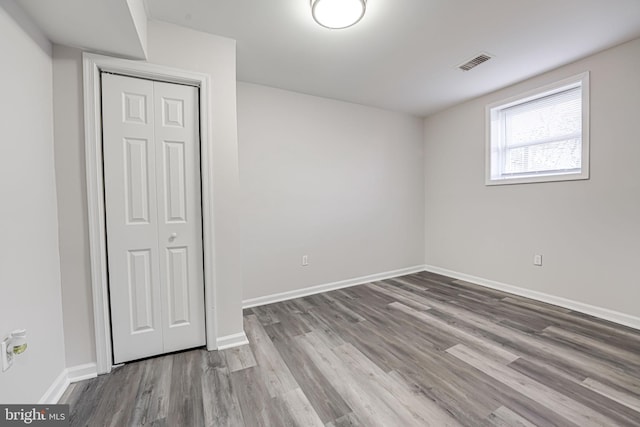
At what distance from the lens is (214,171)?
2076mm

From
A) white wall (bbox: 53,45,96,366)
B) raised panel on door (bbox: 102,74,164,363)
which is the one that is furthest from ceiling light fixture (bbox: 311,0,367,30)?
white wall (bbox: 53,45,96,366)

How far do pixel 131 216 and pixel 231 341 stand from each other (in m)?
1.24

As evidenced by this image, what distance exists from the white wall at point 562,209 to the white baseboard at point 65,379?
422cm

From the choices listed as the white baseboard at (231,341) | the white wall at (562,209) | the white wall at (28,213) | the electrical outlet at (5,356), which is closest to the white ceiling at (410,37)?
the white wall at (562,209)

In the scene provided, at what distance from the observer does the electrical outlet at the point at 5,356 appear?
117 centimetres

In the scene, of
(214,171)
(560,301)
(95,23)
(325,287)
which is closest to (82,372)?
(214,171)

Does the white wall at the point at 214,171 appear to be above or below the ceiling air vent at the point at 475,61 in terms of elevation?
below

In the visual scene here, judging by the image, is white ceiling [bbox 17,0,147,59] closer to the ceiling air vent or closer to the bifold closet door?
the bifold closet door

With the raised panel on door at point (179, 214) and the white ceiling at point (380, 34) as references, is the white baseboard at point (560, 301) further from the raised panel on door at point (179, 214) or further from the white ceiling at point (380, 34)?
the raised panel on door at point (179, 214)

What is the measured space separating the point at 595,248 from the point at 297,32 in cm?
348

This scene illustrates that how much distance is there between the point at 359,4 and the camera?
67.1 inches

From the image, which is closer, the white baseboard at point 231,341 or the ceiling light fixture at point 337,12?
the ceiling light fixture at point 337,12

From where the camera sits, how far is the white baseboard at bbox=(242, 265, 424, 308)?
3034 millimetres

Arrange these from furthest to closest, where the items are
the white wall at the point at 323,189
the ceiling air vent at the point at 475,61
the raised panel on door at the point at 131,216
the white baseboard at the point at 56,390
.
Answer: the white wall at the point at 323,189 < the ceiling air vent at the point at 475,61 < the raised panel on door at the point at 131,216 < the white baseboard at the point at 56,390
